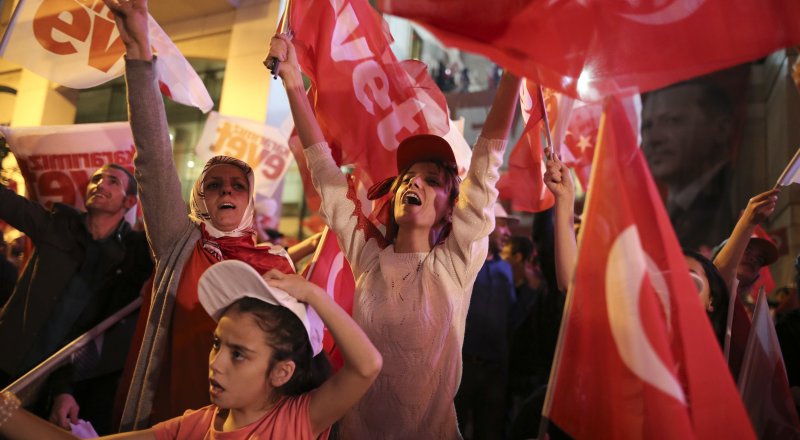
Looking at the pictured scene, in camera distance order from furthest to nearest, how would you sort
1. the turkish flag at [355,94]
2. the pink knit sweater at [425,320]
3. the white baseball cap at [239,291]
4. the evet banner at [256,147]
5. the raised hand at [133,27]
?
the evet banner at [256,147], the turkish flag at [355,94], the raised hand at [133,27], the pink knit sweater at [425,320], the white baseball cap at [239,291]

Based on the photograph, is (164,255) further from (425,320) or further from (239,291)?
(425,320)

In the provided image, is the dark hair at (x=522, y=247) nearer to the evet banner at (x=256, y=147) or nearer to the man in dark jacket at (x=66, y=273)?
the evet banner at (x=256, y=147)

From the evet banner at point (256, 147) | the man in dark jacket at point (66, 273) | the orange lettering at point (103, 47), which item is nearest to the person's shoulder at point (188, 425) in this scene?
the man in dark jacket at point (66, 273)

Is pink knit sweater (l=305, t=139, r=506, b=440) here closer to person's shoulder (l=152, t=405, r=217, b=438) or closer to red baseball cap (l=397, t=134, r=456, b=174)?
red baseball cap (l=397, t=134, r=456, b=174)

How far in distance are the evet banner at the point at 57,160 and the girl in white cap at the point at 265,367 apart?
1.80 m

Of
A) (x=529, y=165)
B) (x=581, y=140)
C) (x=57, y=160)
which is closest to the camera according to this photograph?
(x=529, y=165)

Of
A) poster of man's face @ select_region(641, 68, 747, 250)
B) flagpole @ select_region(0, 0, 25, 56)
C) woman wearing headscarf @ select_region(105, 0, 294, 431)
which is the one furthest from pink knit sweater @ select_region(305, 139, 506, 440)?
poster of man's face @ select_region(641, 68, 747, 250)

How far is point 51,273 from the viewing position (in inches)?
106

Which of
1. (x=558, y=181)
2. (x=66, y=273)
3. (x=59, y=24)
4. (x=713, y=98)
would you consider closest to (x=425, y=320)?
(x=558, y=181)

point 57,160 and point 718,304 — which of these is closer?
point 718,304

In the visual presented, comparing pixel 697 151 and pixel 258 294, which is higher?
pixel 697 151

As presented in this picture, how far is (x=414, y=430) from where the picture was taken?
1.78 m

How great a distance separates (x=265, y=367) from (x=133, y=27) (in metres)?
1.25

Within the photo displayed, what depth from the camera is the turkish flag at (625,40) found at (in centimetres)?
163
